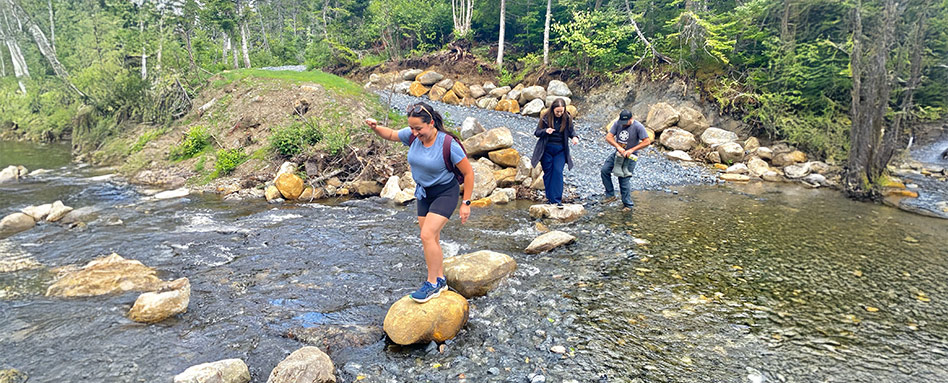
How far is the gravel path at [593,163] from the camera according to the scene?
41.6 feet

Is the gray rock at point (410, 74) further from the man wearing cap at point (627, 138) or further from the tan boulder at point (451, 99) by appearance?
the man wearing cap at point (627, 138)

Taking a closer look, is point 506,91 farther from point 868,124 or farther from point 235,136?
point 868,124

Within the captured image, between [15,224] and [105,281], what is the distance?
537 centimetres

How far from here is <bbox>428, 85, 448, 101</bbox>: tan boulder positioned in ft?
85.8

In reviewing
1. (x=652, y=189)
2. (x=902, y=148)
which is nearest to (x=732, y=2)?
(x=902, y=148)

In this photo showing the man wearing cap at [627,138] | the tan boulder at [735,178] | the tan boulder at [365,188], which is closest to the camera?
the man wearing cap at [627,138]

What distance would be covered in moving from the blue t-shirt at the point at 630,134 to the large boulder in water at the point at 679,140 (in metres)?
8.92

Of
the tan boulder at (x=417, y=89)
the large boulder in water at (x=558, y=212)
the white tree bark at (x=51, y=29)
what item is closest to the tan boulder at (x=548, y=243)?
the large boulder in water at (x=558, y=212)

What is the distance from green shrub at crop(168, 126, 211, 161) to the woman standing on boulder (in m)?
14.0

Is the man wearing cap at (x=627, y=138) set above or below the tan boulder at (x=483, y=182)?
above

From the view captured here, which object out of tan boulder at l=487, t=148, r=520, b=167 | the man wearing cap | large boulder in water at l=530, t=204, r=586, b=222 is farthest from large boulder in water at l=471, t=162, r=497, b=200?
the man wearing cap

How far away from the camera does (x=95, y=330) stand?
15.9ft

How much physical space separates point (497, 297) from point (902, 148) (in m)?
19.3

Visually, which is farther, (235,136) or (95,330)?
(235,136)
